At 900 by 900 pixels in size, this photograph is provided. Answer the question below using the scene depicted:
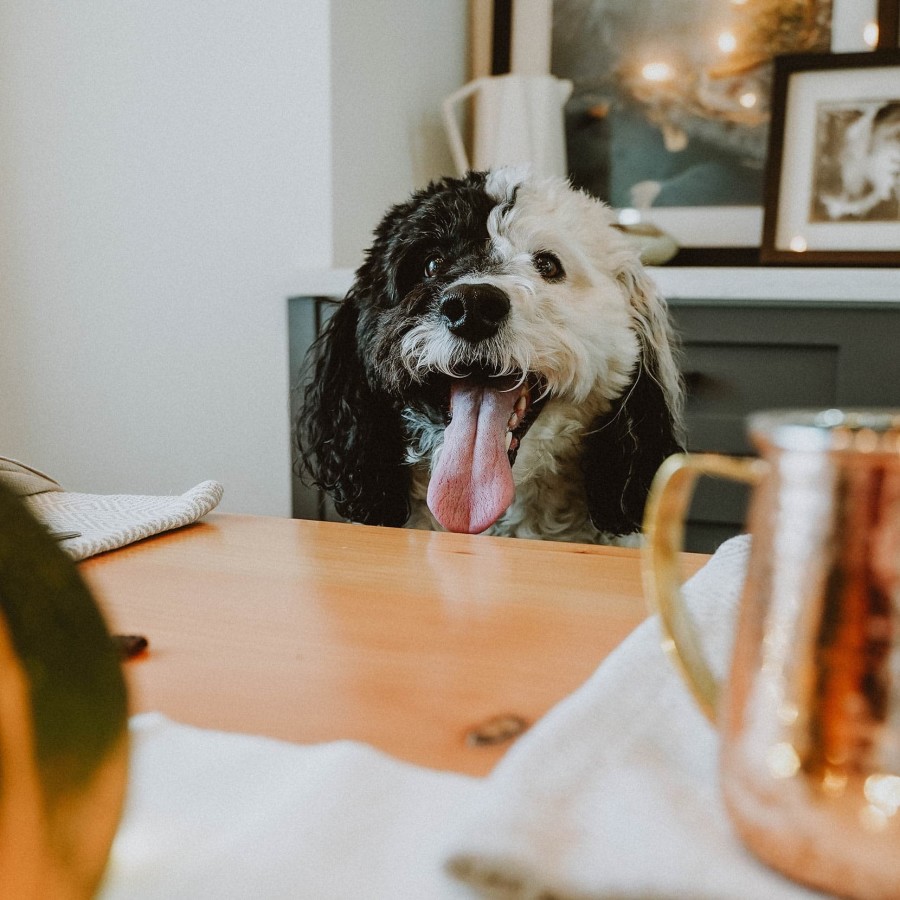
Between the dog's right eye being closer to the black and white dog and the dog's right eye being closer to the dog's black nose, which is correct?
the black and white dog

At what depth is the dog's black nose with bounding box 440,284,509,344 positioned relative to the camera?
1.12 m

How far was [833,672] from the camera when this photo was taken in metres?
0.19

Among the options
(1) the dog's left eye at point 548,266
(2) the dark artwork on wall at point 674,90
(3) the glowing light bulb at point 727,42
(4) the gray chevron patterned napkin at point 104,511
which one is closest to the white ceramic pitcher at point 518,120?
(2) the dark artwork on wall at point 674,90

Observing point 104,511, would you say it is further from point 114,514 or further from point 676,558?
point 676,558

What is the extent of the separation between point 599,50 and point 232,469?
1292 millimetres

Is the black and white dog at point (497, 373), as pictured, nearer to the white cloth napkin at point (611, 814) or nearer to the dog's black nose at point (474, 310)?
the dog's black nose at point (474, 310)

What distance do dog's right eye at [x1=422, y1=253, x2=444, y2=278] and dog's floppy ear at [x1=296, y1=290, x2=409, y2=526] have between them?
13cm

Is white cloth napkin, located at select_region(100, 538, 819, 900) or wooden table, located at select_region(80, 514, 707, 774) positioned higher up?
white cloth napkin, located at select_region(100, 538, 819, 900)

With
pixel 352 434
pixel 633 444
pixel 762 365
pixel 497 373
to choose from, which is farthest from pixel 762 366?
pixel 352 434

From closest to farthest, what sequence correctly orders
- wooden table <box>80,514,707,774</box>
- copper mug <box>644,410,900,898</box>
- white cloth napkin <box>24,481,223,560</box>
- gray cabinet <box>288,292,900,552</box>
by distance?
copper mug <box>644,410,900,898</box>
wooden table <box>80,514,707,774</box>
white cloth napkin <box>24,481,223,560</box>
gray cabinet <box>288,292,900,552</box>

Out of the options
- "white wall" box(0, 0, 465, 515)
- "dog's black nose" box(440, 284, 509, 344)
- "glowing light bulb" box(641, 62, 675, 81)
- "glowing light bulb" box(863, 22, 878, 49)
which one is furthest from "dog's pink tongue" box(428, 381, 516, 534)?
"glowing light bulb" box(863, 22, 878, 49)

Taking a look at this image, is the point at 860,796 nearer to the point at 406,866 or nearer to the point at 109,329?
the point at 406,866

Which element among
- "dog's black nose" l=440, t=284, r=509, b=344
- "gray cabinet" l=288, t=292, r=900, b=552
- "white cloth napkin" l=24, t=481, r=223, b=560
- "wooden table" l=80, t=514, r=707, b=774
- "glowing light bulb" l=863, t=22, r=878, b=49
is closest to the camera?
"wooden table" l=80, t=514, r=707, b=774

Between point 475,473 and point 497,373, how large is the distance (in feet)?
0.45
